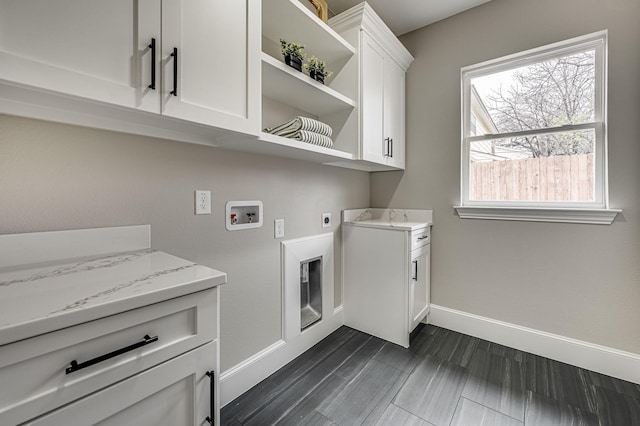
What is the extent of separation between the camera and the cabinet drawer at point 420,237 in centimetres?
215

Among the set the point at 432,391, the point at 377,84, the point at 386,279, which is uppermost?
the point at 377,84

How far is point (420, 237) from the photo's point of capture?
90.7 inches

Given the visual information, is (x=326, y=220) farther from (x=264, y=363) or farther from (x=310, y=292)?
(x=264, y=363)

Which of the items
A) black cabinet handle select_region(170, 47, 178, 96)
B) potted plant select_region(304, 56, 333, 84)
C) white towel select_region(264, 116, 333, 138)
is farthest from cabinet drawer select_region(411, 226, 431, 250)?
black cabinet handle select_region(170, 47, 178, 96)

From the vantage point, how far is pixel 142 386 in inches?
27.0

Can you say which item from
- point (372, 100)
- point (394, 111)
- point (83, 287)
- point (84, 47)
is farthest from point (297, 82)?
point (83, 287)

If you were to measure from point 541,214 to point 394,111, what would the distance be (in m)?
1.43

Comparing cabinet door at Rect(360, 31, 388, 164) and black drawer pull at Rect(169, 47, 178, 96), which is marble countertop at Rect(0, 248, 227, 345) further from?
cabinet door at Rect(360, 31, 388, 164)

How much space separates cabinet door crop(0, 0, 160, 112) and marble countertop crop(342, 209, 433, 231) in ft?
5.84

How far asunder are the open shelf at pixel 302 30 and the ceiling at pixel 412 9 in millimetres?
586

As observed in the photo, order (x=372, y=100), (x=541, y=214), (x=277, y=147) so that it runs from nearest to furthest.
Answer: (x=277, y=147) → (x=541, y=214) → (x=372, y=100)

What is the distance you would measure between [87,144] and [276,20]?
4.00ft

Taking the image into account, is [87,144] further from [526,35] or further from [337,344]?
[526,35]

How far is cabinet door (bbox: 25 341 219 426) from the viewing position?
23.7 inches
